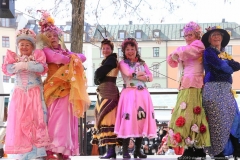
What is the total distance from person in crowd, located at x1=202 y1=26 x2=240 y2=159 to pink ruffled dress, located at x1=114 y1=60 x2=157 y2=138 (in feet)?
2.65

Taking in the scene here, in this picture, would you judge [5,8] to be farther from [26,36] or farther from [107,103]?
[107,103]

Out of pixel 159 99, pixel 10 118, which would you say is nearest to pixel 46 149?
pixel 10 118

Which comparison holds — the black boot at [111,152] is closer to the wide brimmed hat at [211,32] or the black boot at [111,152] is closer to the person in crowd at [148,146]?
the wide brimmed hat at [211,32]

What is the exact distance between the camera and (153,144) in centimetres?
1110

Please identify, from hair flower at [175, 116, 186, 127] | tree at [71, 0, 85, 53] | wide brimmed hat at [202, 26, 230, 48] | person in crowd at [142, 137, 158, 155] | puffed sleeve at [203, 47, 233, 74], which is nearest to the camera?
puffed sleeve at [203, 47, 233, 74]

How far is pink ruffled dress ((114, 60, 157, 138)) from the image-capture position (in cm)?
678

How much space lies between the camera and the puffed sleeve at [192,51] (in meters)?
6.48

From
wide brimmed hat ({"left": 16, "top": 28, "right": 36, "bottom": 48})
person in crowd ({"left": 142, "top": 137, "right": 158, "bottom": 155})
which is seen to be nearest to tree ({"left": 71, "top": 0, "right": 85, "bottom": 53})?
person in crowd ({"left": 142, "top": 137, "right": 158, "bottom": 155})

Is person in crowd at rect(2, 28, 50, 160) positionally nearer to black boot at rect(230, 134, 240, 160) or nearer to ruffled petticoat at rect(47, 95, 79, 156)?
ruffled petticoat at rect(47, 95, 79, 156)

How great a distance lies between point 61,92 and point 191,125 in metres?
1.73

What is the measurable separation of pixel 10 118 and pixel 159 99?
1395 cm

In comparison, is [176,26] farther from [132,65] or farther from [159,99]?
[132,65]

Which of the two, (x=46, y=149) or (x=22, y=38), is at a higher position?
(x=22, y=38)

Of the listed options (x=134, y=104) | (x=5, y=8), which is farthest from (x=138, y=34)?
(x=134, y=104)
